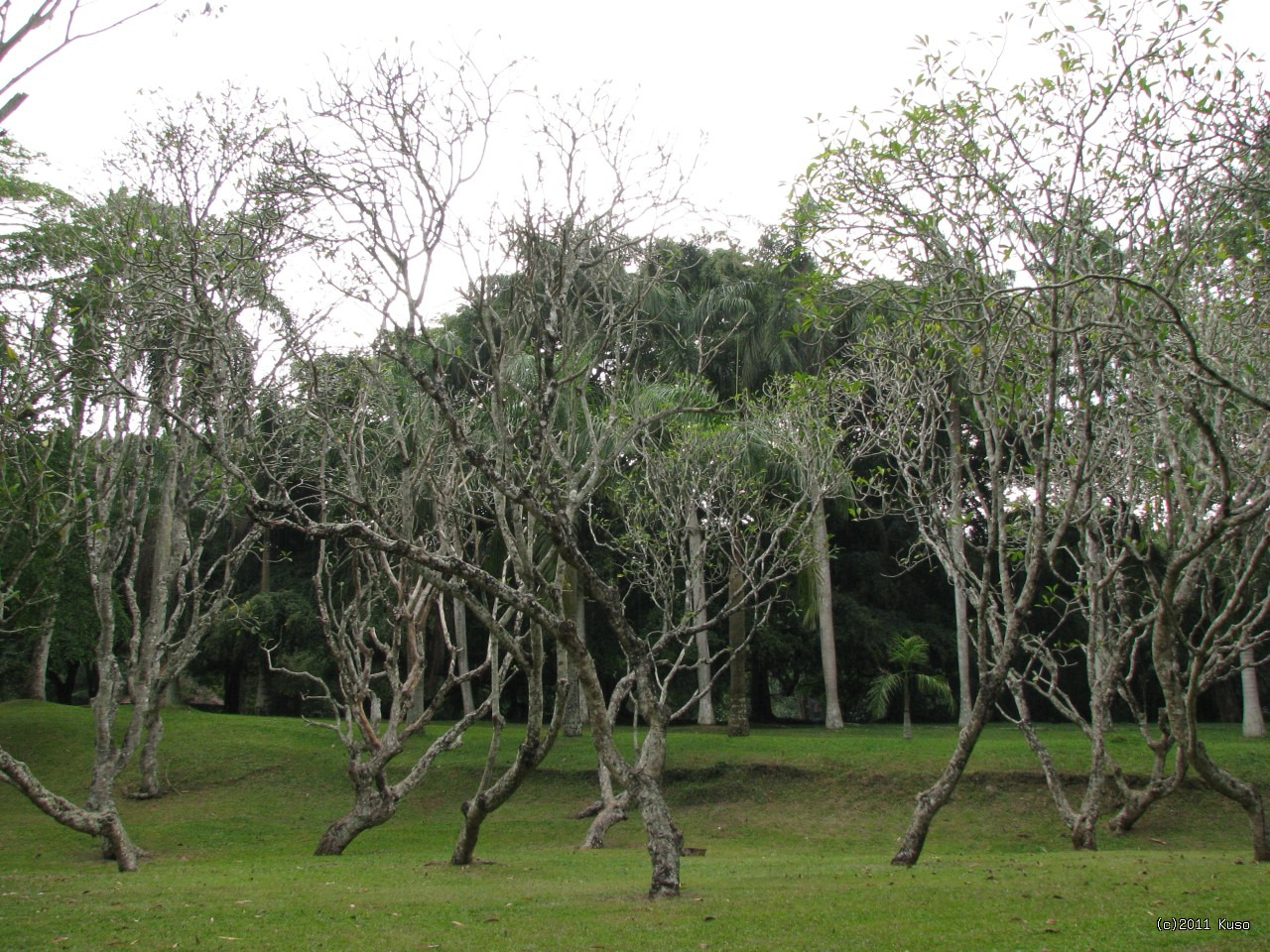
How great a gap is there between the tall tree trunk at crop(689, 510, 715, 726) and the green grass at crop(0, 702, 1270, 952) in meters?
1.20

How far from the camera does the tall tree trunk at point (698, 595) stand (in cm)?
1672

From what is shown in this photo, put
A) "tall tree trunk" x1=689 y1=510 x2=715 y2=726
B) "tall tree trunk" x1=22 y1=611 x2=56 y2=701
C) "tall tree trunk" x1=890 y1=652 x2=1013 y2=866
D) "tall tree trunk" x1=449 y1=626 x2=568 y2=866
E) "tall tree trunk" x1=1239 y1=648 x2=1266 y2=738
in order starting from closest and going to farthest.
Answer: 1. "tall tree trunk" x1=890 y1=652 x2=1013 y2=866
2. "tall tree trunk" x1=449 y1=626 x2=568 y2=866
3. "tall tree trunk" x1=689 y1=510 x2=715 y2=726
4. "tall tree trunk" x1=1239 y1=648 x2=1266 y2=738
5. "tall tree trunk" x1=22 y1=611 x2=56 y2=701

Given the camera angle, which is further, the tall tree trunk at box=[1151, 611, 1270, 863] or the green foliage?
the green foliage

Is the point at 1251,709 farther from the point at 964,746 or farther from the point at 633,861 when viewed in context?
the point at 633,861

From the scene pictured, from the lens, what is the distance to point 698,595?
17.5m

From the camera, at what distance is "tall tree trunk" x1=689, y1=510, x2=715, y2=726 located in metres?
16.7

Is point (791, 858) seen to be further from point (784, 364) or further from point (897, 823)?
point (784, 364)

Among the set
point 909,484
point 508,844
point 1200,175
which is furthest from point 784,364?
point 1200,175

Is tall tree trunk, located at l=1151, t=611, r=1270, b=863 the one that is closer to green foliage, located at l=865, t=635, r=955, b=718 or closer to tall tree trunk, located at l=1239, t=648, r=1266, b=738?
green foliage, located at l=865, t=635, r=955, b=718

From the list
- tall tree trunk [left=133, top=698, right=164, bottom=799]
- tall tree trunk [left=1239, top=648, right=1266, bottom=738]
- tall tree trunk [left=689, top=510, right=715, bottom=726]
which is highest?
tall tree trunk [left=689, top=510, right=715, bottom=726]

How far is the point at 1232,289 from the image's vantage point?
11.8 metres

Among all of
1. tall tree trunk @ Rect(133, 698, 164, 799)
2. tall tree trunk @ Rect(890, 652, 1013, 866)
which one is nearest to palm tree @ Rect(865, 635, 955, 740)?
tall tree trunk @ Rect(890, 652, 1013, 866)

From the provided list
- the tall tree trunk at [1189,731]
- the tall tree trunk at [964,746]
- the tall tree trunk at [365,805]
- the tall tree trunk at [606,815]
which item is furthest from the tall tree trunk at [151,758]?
the tall tree trunk at [1189,731]

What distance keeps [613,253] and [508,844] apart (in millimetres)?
10746
